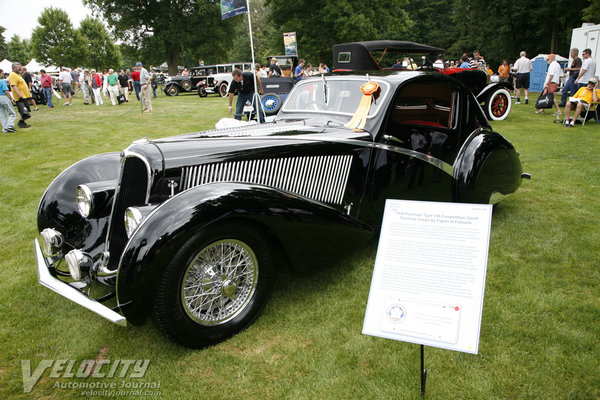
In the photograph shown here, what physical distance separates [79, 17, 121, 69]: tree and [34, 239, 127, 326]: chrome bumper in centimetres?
6214

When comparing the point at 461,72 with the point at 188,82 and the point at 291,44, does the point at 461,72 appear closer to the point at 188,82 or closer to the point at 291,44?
the point at 291,44

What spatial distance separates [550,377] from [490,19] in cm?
3936

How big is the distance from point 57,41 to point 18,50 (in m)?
19.7

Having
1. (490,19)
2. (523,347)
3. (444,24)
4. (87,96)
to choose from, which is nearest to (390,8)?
(490,19)

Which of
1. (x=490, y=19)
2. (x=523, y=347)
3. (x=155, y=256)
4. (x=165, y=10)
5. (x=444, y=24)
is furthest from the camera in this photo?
(x=444, y=24)

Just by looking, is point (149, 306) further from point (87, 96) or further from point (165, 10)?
point (165, 10)

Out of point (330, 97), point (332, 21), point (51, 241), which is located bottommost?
point (51, 241)

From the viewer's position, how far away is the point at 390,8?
35.9 metres

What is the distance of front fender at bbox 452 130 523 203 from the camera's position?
4.05 metres

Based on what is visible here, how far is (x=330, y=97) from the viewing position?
4.03 metres

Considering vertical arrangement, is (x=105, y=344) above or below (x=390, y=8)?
below

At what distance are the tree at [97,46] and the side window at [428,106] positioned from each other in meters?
61.6

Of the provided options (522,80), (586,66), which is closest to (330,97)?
(586,66)

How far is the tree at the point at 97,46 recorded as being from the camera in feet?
182
